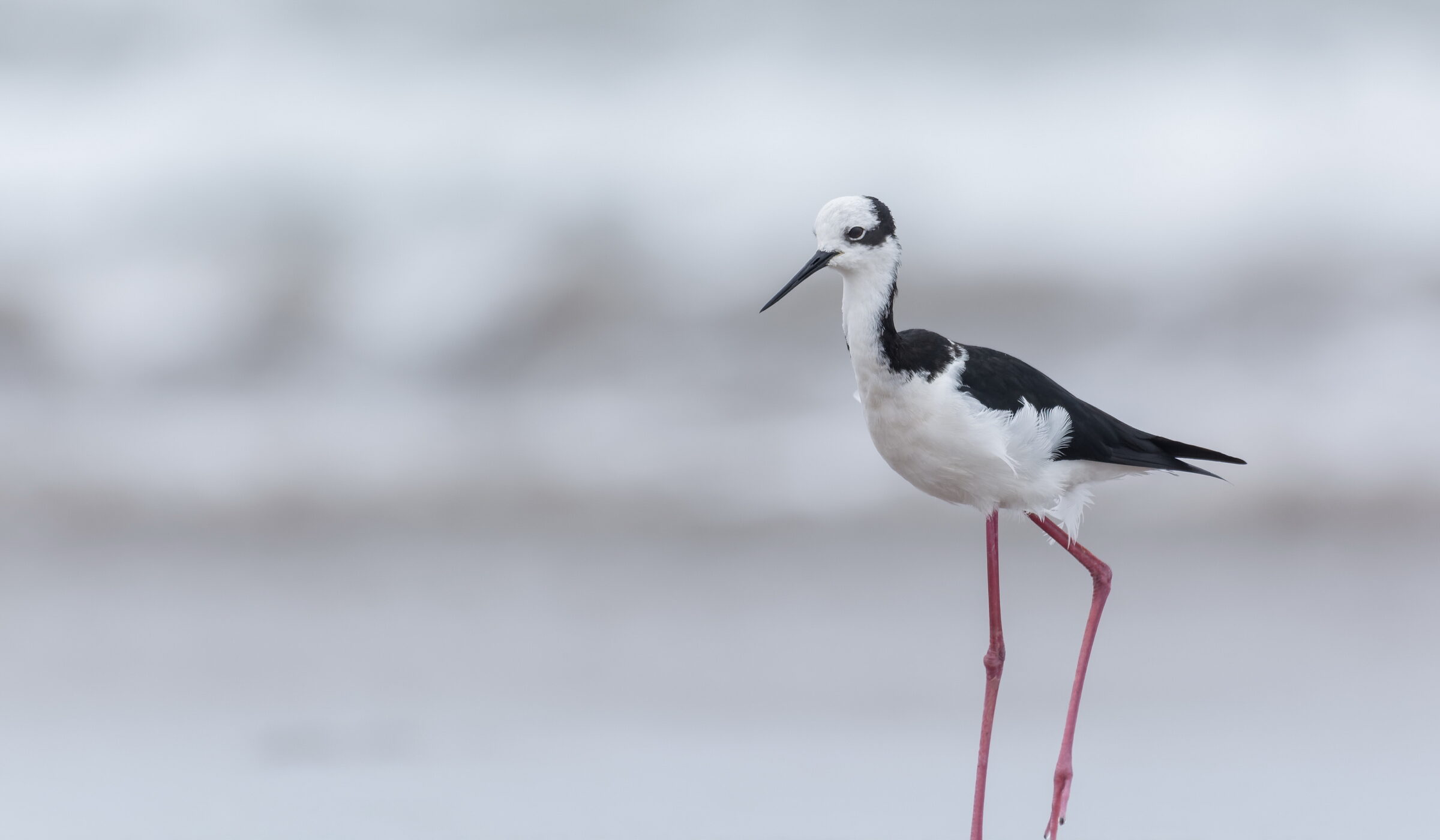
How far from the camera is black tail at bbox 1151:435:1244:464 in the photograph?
486 centimetres

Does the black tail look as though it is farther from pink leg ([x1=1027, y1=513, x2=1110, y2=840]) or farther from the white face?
the white face

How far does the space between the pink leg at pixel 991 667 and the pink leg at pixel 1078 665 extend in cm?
20

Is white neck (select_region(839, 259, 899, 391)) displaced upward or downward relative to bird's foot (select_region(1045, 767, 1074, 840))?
upward

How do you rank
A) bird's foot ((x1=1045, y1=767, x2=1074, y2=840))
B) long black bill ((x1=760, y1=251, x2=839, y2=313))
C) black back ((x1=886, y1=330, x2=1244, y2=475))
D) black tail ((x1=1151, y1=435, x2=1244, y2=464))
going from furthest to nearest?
black tail ((x1=1151, y1=435, x2=1244, y2=464)), bird's foot ((x1=1045, y1=767, x2=1074, y2=840)), black back ((x1=886, y1=330, x2=1244, y2=475)), long black bill ((x1=760, y1=251, x2=839, y2=313))

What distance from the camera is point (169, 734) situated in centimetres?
583

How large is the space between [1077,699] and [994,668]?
1.01 feet

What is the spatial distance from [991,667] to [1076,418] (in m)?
0.82

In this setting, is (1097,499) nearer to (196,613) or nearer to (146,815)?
(196,613)

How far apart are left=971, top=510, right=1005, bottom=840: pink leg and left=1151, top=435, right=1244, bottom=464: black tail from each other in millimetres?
599

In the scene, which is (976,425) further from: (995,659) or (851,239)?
(995,659)

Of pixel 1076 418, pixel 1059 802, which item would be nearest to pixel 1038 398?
pixel 1076 418

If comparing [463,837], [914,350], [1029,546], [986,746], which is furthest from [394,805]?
[1029,546]

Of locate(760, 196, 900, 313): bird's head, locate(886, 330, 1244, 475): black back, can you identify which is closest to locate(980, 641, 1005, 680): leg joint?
locate(886, 330, 1244, 475): black back

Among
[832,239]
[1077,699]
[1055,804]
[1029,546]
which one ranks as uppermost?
[1029,546]
